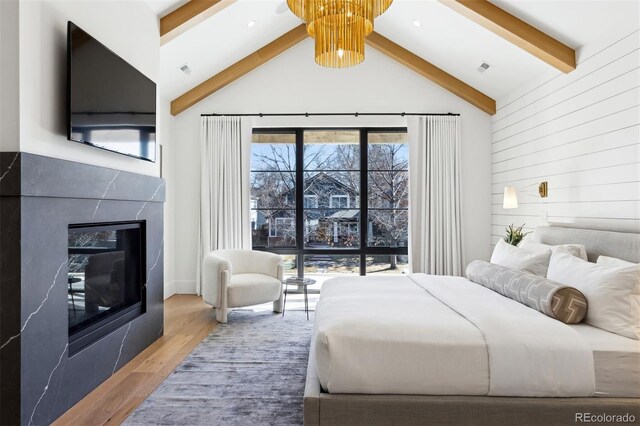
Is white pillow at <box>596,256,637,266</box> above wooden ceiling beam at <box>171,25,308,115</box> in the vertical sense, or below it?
below

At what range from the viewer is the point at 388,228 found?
5.30 metres

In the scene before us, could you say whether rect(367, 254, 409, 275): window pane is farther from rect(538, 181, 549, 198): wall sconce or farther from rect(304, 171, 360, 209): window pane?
rect(538, 181, 549, 198): wall sconce

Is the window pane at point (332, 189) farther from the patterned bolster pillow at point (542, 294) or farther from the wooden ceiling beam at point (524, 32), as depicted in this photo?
the patterned bolster pillow at point (542, 294)

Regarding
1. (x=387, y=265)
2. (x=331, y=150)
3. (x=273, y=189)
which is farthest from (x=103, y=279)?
(x=387, y=265)

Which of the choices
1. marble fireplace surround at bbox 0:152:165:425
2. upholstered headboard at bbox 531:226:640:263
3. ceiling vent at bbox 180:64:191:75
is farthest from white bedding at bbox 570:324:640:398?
ceiling vent at bbox 180:64:191:75

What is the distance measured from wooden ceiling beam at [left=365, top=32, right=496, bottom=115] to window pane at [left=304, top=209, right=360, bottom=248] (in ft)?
6.77

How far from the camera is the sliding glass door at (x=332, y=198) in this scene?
5297 mm

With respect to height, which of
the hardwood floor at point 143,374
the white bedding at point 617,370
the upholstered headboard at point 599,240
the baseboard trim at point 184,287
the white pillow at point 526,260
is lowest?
the hardwood floor at point 143,374

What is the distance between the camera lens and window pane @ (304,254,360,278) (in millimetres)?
5340

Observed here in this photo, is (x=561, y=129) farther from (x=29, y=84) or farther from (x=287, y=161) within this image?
(x=29, y=84)

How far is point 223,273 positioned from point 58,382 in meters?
1.81

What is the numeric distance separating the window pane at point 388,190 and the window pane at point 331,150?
33 cm

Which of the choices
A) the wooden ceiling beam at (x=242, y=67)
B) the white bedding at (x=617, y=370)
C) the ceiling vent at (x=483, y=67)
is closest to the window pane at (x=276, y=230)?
the wooden ceiling beam at (x=242, y=67)

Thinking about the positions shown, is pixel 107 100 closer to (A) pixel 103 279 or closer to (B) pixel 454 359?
(A) pixel 103 279
